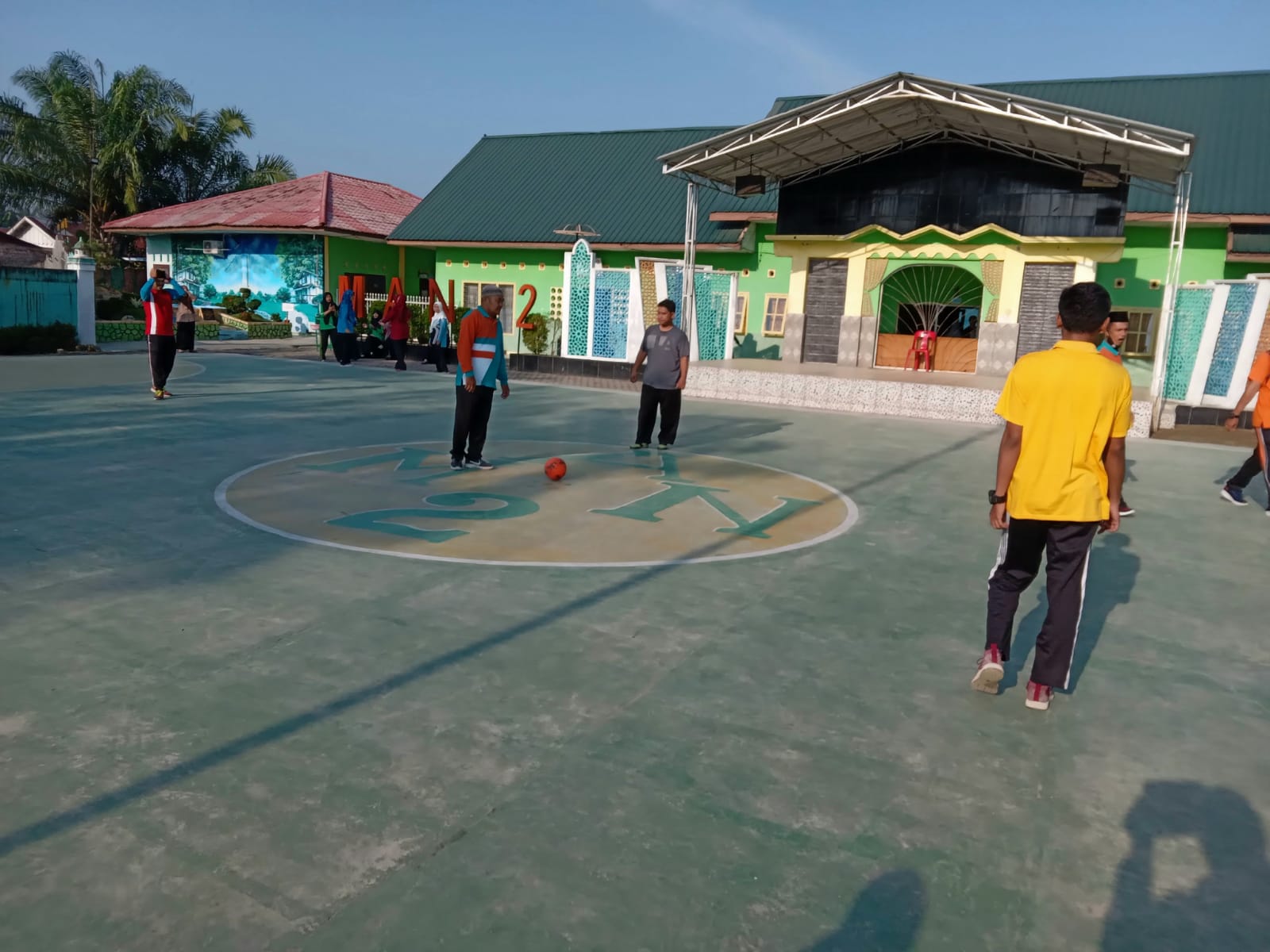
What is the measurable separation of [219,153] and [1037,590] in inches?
1688

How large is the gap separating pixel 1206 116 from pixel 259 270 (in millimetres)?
29911

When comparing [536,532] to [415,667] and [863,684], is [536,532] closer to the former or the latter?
[415,667]

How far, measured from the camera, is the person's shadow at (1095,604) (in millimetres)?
4922

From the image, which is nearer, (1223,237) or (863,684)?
(863,684)

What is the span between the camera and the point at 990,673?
446 cm

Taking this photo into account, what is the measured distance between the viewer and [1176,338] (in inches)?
653

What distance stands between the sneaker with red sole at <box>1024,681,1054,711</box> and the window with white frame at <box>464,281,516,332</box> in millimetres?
24989

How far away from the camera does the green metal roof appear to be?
26.7 m

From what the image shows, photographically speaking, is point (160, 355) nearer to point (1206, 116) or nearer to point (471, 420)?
point (471, 420)

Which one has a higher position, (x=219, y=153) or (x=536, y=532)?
(x=219, y=153)

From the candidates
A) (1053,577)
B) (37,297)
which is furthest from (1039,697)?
(37,297)

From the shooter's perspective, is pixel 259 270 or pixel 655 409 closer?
pixel 655 409

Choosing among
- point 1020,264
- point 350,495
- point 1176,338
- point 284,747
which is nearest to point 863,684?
point 284,747

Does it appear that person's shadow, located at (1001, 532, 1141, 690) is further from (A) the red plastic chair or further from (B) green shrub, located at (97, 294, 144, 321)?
(B) green shrub, located at (97, 294, 144, 321)
